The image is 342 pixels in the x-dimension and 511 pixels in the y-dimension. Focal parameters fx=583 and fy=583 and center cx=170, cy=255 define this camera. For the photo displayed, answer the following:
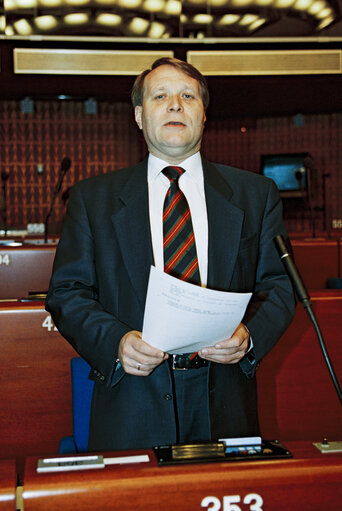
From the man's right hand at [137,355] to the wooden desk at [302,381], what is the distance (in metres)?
1.42

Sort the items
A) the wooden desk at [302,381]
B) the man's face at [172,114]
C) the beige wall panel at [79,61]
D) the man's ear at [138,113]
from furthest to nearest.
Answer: the beige wall panel at [79,61], the wooden desk at [302,381], the man's ear at [138,113], the man's face at [172,114]

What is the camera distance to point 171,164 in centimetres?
170

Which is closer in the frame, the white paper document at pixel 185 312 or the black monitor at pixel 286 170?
the white paper document at pixel 185 312

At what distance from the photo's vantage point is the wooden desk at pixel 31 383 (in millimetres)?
2564

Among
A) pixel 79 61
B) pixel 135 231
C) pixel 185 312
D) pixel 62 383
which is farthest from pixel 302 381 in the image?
pixel 79 61

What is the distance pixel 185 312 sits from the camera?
1.19 m

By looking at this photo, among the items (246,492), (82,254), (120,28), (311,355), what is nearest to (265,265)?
(82,254)

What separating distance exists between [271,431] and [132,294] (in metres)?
1.51

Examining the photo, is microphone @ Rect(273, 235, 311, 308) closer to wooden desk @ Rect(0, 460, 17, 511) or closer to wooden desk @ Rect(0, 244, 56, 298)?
wooden desk @ Rect(0, 460, 17, 511)

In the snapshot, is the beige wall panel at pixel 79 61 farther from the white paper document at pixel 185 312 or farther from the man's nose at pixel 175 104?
the white paper document at pixel 185 312

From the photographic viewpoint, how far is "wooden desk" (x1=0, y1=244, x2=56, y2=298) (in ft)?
12.7

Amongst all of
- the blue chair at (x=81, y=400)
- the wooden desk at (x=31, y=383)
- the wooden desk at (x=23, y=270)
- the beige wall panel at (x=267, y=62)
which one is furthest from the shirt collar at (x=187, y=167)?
the beige wall panel at (x=267, y=62)

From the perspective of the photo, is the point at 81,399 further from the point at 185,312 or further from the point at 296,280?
the point at 296,280

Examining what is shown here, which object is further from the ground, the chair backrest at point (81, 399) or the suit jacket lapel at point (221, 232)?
the suit jacket lapel at point (221, 232)
